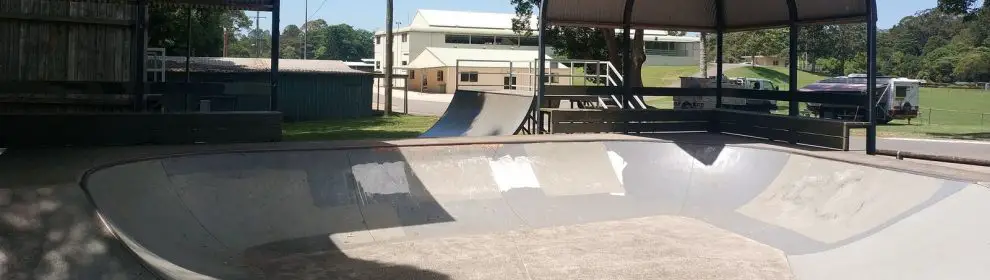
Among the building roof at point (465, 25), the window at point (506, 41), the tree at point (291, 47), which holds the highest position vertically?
the tree at point (291, 47)

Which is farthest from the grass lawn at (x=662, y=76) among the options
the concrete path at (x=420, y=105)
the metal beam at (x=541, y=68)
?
the metal beam at (x=541, y=68)

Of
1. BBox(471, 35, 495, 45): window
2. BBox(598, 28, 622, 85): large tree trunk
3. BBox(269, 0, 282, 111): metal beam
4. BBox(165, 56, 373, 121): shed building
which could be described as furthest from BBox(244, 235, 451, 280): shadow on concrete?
BBox(471, 35, 495, 45): window

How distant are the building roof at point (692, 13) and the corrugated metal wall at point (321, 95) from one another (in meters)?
16.4

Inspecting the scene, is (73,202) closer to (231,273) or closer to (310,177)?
(231,273)

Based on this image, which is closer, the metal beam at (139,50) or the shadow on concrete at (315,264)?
the shadow on concrete at (315,264)

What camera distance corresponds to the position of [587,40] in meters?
30.0

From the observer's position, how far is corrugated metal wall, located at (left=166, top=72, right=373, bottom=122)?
28.5m

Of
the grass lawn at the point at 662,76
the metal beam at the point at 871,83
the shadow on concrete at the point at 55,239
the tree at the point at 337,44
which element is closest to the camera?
the shadow on concrete at the point at 55,239

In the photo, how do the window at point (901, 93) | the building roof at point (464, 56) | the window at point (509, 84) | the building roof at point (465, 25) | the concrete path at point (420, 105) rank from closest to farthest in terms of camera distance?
1. the window at point (509, 84)
2. the window at point (901, 93)
3. the concrete path at point (420, 105)
4. the building roof at point (464, 56)
5. the building roof at point (465, 25)

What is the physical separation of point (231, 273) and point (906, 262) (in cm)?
617

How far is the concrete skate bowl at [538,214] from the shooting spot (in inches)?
275

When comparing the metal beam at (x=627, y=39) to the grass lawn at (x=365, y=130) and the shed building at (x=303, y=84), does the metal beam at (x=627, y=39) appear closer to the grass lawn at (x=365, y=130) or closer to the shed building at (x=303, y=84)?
the grass lawn at (x=365, y=130)

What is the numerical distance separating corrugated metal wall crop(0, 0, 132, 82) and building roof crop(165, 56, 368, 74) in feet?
35.4

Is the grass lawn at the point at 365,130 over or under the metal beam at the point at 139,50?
under
